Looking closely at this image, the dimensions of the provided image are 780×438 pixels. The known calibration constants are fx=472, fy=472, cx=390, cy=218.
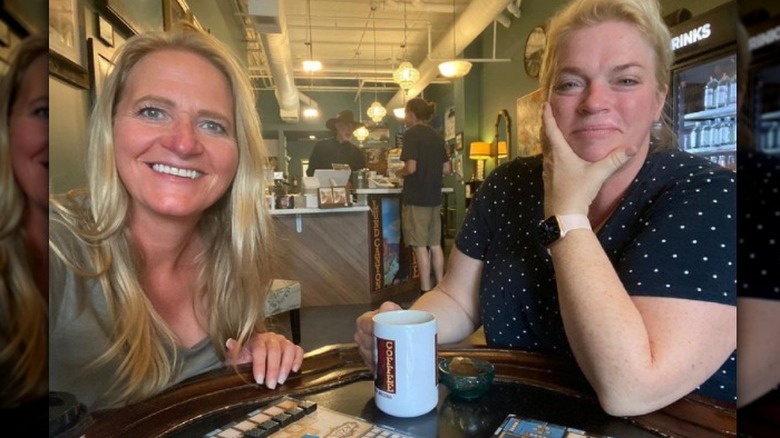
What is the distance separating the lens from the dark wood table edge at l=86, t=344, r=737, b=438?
1.16 ft

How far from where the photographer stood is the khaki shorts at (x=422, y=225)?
255 centimetres

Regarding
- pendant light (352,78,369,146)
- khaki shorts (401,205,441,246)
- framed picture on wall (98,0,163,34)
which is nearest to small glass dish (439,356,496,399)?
framed picture on wall (98,0,163,34)

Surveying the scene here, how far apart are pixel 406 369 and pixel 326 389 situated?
101 mm

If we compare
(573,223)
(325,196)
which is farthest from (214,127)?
(325,196)

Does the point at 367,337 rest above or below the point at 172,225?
below

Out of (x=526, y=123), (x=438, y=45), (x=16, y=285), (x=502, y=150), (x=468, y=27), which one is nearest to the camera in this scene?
(x=16, y=285)

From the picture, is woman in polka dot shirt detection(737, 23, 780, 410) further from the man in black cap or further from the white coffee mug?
the man in black cap

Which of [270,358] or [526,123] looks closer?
[270,358]

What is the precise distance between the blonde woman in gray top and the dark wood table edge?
2cm

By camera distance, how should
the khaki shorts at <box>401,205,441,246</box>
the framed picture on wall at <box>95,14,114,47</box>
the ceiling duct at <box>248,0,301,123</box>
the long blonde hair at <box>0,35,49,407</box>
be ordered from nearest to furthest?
the long blonde hair at <box>0,35,49,407</box>, the framed picture on wall at <box>95,14,114,47</box>, the khaki shorts at <box>401,205,441,246</box>, the ceiling duct at <box>248,0,301,123</box>

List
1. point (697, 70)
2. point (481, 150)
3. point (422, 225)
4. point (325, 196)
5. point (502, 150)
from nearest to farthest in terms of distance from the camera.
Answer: point (697, 70), point (325, 196), point (422, 225), point (502, 150), point (481, 150)

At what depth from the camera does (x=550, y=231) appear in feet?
1.32

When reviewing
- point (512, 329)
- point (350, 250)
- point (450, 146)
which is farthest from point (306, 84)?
point (512, 329)

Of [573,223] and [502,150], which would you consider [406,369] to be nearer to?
[573,223]
